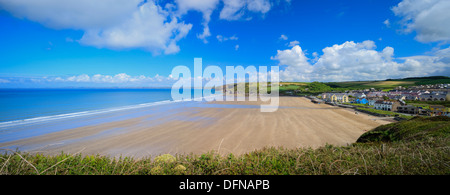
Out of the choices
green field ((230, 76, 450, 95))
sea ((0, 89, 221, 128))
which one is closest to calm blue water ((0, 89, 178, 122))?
sea ((0, 89, 221, 128))

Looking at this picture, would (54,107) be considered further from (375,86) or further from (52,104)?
(375,86)

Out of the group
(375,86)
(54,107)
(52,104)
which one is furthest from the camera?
(375,86)

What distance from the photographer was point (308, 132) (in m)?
18.0

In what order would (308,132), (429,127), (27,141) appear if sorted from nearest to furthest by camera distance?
1. (429,127)
2. (27,141)
3. (308,132)

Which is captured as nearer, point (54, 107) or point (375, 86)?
point (54, 107)

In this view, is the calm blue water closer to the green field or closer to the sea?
the sea

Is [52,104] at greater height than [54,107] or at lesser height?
greater

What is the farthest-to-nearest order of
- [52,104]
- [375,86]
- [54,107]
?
[375,86]
[52,104]
[54,107]

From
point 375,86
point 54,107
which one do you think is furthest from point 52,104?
point 375,86
